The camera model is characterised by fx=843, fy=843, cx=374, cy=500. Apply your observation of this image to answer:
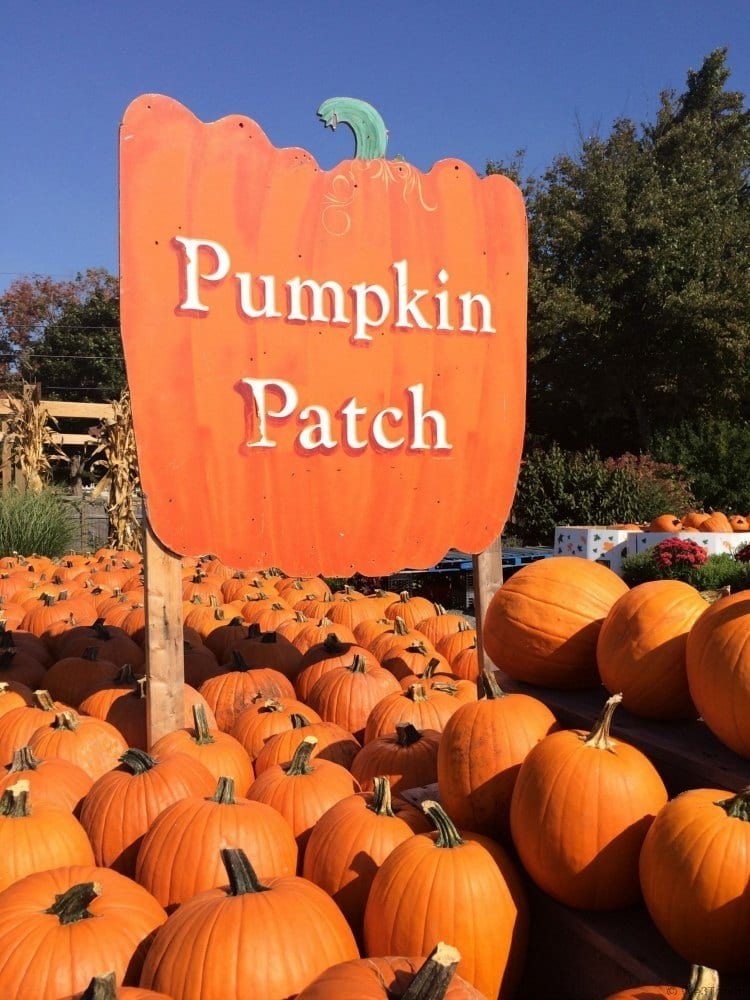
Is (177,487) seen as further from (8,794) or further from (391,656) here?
(391,656)

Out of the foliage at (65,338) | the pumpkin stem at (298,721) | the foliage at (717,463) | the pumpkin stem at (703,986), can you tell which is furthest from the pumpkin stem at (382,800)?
the foliage at (65,338)

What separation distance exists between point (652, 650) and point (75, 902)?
62.6 inches

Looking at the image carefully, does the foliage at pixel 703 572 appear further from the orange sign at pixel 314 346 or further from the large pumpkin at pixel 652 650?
the large pumpkin at pixel 652 650

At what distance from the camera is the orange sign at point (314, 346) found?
3283 millimetres

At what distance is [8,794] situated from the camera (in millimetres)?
2449

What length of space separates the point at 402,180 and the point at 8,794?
2847mm

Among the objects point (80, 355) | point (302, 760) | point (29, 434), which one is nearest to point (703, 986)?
point (302, 760)

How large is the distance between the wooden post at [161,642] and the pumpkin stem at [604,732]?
1.81 meters

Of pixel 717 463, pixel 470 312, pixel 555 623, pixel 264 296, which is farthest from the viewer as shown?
pixel 717 463

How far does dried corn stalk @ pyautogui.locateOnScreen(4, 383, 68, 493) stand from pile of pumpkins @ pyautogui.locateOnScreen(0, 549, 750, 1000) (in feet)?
40.6

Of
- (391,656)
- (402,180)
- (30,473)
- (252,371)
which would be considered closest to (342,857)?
(252,371)

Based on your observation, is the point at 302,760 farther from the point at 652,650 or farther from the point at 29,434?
the point at 29,434

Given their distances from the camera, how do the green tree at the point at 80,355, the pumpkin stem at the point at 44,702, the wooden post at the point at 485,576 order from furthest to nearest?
1. the green tree at the point at 80,355
2. the wooden post at the point at 485,576
3. the pumpkin stem at the point at 44,702

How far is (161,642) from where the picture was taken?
3.39 meters
